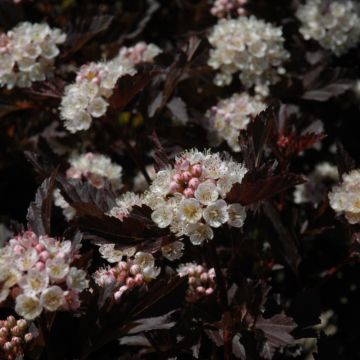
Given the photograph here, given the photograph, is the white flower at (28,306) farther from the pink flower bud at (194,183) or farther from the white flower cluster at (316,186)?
the white flower cluster at (316,186)

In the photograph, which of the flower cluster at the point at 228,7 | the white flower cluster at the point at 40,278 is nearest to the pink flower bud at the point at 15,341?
the white flower cluster at the point at 40,278

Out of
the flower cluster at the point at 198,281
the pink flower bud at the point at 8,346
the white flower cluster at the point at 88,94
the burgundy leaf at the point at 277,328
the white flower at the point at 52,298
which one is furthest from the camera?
the white flower cluster at the point at 88,94

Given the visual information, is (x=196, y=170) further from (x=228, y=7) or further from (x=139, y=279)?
(x=228, y=7)

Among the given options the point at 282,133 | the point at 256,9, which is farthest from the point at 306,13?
the point at 282,133

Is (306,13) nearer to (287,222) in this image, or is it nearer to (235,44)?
(235,44)

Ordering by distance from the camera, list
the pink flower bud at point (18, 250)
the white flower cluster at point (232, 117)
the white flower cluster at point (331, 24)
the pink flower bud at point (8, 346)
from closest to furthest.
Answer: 1. the pink flower bud at point (18, 250)
2. the pink flower bud at point (8, 346)
3. the white flower cluster at point (232, 117)
4. the white flower cluster at point (331, 24)
